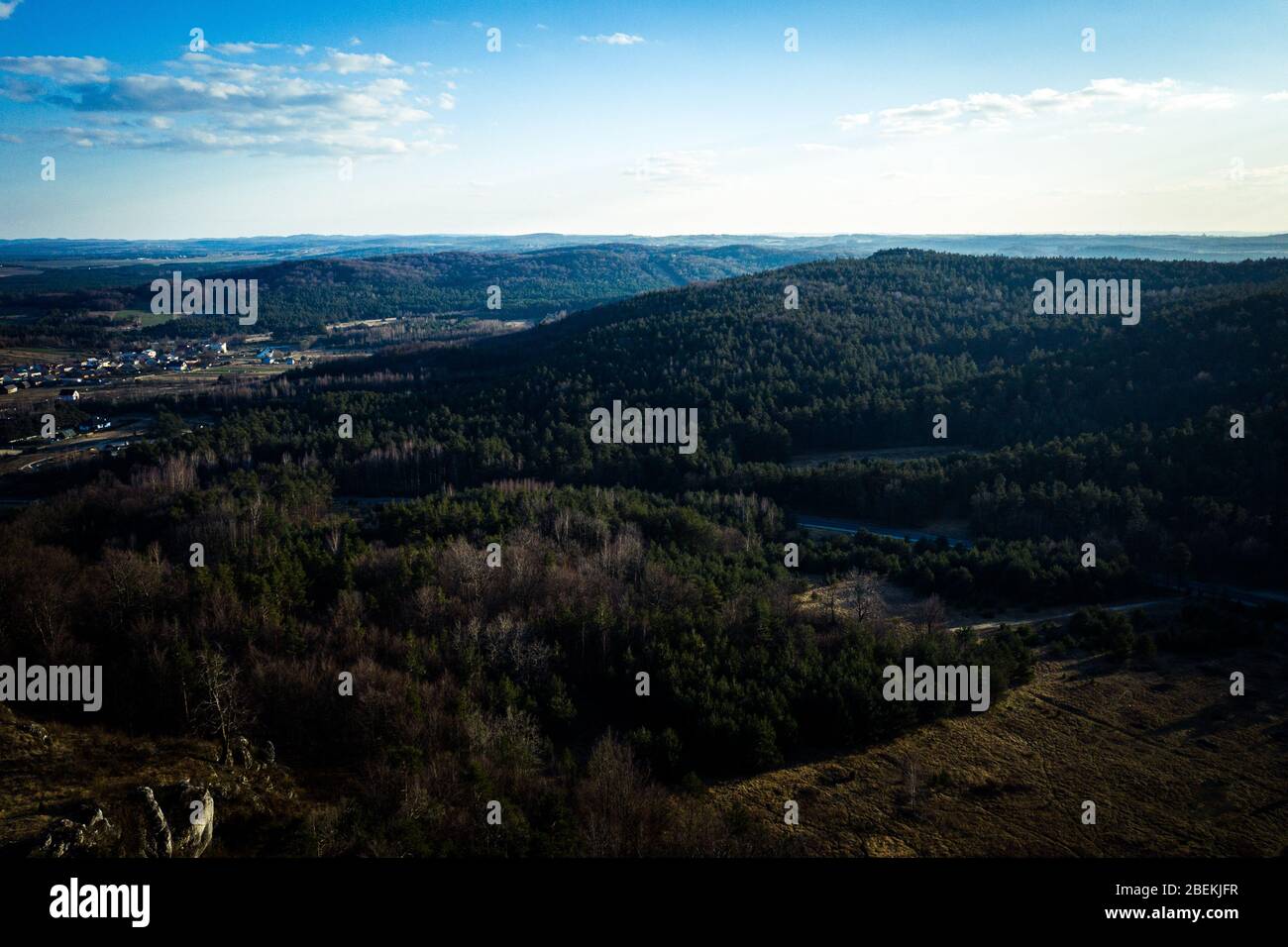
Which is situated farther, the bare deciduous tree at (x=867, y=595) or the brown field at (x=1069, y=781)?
the bare deciduous tree at (x=867, y=595)

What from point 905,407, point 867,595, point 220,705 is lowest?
point 867,595

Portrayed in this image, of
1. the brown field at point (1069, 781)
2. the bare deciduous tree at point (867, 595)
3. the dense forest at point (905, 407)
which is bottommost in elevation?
the brown field at point (1069, 781)

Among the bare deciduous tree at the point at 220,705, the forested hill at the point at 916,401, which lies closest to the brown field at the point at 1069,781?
the bare deciduous tree at the point at 220,705

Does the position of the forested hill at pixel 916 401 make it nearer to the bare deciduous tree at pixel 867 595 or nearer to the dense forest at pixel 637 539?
the dense forest at pixel 637 539

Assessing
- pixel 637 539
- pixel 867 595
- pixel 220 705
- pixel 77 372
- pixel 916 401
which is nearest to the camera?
pixel 220 705

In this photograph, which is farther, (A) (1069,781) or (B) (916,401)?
(B) (916,401)

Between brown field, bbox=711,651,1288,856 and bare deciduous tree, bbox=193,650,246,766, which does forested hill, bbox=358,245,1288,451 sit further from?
bare deciduous tree, bbox=193,650,246,766

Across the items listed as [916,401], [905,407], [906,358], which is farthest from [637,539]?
[906,358]

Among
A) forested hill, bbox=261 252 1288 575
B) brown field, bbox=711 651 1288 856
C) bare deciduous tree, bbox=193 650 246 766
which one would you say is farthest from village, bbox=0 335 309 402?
brown field, bbox=711 651 1288 856

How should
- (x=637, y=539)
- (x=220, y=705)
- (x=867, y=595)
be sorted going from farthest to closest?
(x=637, y=539), (x=867, y=595), (x=220, y=705)

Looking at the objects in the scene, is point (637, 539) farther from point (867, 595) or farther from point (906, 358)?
point (906, 358)
